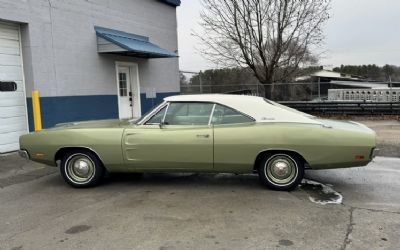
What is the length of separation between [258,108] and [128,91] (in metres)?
8.58

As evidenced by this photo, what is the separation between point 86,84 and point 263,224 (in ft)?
27.3

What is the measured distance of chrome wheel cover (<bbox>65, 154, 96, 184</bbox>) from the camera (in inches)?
239

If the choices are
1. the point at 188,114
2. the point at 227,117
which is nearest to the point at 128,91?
the point at 188,114

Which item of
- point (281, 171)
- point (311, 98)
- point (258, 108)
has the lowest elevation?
point (281, 171)

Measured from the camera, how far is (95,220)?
15.2 ft

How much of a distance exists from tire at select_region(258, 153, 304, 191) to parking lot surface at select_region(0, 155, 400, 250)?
148 millimetres

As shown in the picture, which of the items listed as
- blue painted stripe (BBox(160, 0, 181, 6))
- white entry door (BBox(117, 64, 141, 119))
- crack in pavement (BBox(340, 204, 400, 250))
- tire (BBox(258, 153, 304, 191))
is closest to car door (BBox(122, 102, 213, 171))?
tire (BBox(258, 153, 304, 191))

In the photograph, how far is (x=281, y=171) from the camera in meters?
5.66

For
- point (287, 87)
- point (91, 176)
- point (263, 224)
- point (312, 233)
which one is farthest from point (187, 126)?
point (287, 87)

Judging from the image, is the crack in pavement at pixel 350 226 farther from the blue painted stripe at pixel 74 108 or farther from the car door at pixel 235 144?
the blue painted stripe at pixel 74 108

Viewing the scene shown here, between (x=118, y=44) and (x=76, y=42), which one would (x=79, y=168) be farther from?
(x=118, y=44)

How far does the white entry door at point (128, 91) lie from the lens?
1324 centimetres

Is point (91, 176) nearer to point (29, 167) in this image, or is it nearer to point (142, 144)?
point (142, 144)

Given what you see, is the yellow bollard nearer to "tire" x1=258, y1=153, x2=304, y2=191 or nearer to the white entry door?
the white entry door
